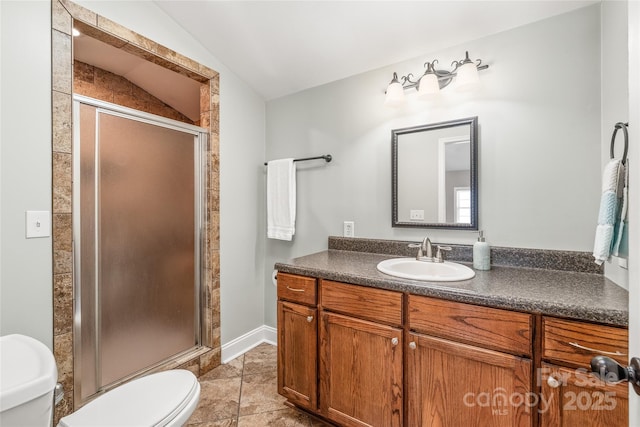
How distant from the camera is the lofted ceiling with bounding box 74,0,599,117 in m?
1.57

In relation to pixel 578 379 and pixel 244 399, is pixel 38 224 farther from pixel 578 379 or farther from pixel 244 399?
pixel 578 379

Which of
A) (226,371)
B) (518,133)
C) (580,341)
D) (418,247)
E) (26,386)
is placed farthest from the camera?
(226,371)

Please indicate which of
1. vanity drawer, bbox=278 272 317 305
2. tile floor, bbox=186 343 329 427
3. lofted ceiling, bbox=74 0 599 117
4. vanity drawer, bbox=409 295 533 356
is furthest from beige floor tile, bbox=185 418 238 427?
lofted ceiling, bbox=74 0 599 117

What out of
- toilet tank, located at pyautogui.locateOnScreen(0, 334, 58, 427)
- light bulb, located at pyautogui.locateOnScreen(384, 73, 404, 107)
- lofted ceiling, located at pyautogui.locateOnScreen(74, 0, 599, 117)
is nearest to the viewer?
toilet tank, located at pyautogui.locateOnScreen(0, 334, 58, 427)

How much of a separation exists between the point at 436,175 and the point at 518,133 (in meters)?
0.47

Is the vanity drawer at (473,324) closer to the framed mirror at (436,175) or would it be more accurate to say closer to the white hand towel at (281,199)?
the framed mirror at (436,175)

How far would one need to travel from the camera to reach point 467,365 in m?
1.16

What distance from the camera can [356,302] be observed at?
1.43m

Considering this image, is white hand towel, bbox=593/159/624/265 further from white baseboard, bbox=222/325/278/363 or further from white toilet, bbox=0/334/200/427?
white baseboard, bbox=222/325/278/363

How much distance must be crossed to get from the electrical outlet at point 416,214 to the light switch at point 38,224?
2.01m

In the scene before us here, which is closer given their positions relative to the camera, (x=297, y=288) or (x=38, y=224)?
(x=38, y=224)

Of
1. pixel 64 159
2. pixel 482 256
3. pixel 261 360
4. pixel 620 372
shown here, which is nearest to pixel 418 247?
pixel 482 256

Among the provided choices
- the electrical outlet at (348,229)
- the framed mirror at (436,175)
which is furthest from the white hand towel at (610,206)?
the electrical outlet at (348,229)

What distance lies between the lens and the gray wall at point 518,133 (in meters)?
1.44
